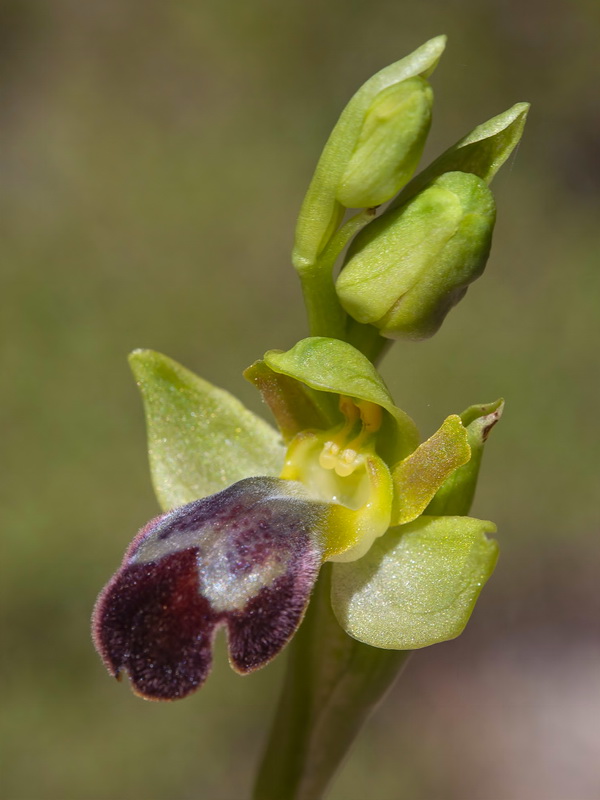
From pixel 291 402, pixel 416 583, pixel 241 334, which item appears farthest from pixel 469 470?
pixel 241 334

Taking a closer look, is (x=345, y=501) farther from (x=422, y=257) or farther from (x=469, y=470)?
(x=422, y=257)

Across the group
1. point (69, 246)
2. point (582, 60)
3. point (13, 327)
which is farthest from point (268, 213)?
point (582, 60)

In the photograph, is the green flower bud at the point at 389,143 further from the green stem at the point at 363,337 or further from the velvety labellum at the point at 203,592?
the velvety labellum at the point at 203,592

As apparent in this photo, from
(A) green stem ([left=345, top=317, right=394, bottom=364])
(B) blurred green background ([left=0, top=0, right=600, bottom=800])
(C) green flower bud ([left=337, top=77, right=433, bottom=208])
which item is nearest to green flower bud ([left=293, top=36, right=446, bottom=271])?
(C) green flower bud ([left=337, top=77, right=433, bottom=208])

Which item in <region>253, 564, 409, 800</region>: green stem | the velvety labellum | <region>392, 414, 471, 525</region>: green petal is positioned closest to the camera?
the velvety labellum

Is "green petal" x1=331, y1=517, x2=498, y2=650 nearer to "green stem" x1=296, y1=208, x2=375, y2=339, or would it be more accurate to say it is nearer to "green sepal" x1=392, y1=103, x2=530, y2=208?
"green stem" x1=296, y1=208, x2=375, y2=339

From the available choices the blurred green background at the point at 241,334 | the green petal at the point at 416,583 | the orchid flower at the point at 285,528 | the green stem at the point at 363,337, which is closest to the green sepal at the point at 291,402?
the orchid flower at the point at 285,528
